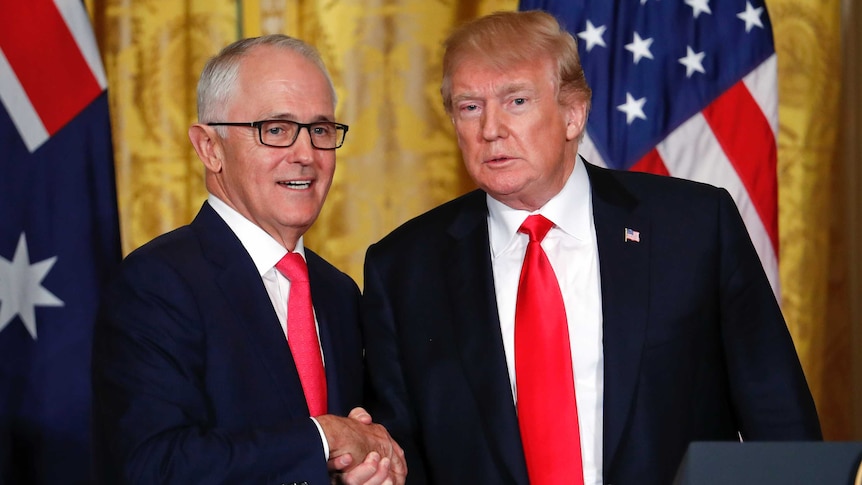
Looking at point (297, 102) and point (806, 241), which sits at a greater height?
point (297, 102)

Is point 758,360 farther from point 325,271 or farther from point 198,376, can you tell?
point 198,376

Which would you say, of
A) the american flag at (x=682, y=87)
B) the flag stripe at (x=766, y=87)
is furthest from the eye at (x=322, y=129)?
the flag stripe at (x=766, y=87)

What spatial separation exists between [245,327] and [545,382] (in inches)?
26.5

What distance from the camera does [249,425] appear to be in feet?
7.41

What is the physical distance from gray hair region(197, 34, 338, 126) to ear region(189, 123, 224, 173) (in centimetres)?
2

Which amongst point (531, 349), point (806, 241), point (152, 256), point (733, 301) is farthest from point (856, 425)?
point (152, 256)

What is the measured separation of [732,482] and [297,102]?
4.75ft

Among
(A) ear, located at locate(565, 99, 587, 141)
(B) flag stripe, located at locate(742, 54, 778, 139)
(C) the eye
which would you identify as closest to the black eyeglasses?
(C) the eye

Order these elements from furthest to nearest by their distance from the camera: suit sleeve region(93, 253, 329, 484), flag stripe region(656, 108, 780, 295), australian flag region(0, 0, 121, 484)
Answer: flag stripe region(656, 108, 780, 295) → australian flag region(0, 0, 121, 484) → suit sleeve region(93, 253, 329, 484)

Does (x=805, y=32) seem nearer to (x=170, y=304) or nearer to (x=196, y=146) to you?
(x=196, y=146)

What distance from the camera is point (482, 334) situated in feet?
7.84

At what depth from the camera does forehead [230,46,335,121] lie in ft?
7.93

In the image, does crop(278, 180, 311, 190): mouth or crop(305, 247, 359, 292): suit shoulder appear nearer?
crop(278, 180, 311, 190): mouth

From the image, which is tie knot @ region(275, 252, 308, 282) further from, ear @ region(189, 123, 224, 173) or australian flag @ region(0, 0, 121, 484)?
australian flag @ region(0, 0, 121, 484)
